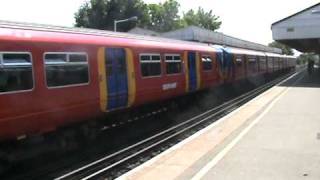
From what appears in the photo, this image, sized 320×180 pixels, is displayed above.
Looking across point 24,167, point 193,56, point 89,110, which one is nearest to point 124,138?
point 89,110

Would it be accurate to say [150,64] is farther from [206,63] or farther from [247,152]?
[206,63]

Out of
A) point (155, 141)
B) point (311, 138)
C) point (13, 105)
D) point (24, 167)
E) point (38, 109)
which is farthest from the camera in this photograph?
point (155, 141)

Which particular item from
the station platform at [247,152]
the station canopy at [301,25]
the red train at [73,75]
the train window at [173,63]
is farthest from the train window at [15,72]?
the station canopy at [301,25]

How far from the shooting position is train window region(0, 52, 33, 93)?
966cm

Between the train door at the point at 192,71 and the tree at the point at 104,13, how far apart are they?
56.3 metres

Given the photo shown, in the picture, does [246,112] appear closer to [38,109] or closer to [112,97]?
[112,97]

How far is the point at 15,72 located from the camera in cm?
995

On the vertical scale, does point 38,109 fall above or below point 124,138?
above

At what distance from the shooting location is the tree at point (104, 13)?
78.4 m

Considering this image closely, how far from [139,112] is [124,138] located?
2091 mm

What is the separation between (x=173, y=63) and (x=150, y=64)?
8.28 feet

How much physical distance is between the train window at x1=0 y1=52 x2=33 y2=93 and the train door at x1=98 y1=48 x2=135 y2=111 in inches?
120

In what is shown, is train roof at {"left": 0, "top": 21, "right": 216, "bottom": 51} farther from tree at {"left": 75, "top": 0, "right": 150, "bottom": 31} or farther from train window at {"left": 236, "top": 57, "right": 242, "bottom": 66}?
tree at {"left": 75, "top": 0, "right": 150, "bottom": 31}

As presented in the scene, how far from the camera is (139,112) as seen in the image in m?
17.5
